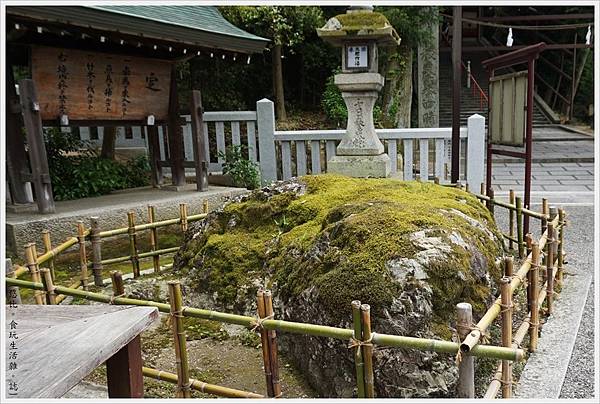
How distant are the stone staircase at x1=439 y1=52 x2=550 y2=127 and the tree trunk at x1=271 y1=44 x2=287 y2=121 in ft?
24.9

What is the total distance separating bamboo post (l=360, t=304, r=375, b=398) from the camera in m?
2.11

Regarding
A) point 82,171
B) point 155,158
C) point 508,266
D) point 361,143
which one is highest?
point 361,143

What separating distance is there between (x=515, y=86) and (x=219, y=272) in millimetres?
3722

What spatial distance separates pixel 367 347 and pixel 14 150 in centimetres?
535

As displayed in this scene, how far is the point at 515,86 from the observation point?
5.31 m

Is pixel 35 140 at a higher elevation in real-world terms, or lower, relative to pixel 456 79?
lower

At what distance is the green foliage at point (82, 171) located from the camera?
24.3ft

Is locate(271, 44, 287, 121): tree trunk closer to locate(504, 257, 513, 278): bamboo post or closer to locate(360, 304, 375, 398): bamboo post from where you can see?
locate(504, 257, 513, 278): bamboo post

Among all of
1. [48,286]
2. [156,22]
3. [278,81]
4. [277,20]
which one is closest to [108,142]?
[156,22]

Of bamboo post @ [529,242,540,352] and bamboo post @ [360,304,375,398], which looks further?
bamboo post @ [529,242,540,352]

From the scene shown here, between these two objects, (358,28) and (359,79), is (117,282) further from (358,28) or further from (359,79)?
(358,28)

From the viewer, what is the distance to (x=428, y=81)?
42.2 ft

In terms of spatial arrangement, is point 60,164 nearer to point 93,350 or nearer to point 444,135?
point 444,135

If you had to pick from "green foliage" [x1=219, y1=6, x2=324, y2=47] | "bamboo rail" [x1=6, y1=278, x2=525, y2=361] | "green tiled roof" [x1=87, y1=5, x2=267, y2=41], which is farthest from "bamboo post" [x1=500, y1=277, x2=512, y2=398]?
"green foliage" [x1=219, y1=6, x2=324, y2=47]
